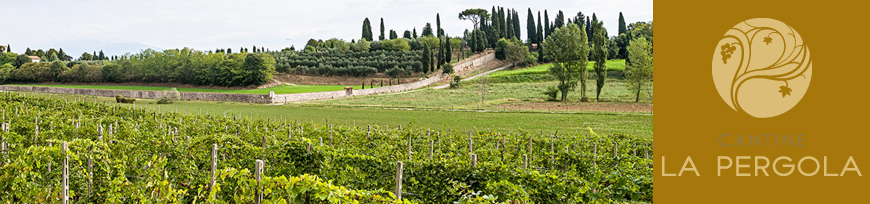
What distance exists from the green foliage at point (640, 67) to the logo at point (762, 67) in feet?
140

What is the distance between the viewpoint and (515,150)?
12234 mm

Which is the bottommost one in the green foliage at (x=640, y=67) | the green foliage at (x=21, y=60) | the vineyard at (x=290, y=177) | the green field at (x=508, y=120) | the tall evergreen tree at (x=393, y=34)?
the green field at (x=508, y=120)

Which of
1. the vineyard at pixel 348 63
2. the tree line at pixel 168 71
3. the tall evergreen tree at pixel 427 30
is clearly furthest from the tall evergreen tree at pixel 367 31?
the tree line at pixel 168 71

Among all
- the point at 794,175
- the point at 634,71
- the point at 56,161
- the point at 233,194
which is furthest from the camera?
the point at 634,71

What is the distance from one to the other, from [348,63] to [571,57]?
44886 mm

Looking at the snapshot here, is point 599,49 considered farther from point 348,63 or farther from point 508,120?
point 348,63

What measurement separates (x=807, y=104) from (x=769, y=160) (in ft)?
1.92

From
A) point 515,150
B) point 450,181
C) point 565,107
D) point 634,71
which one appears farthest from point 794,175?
point 634,71

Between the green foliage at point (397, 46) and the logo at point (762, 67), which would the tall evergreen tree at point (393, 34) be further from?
the logo at point (762, 67)

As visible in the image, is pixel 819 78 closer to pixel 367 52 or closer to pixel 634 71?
pixel 634 71

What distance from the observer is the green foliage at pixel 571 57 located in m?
47.1

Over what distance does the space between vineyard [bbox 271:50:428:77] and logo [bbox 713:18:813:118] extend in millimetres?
76182

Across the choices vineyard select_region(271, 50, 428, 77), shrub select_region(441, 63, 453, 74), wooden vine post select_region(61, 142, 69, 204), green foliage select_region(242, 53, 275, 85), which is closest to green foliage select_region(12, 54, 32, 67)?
vineyard select_region(271, 50, 428, 77)

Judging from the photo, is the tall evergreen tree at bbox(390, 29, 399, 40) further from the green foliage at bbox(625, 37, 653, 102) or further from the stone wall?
the green foliage at bbox(625, 37, 653, 102)
